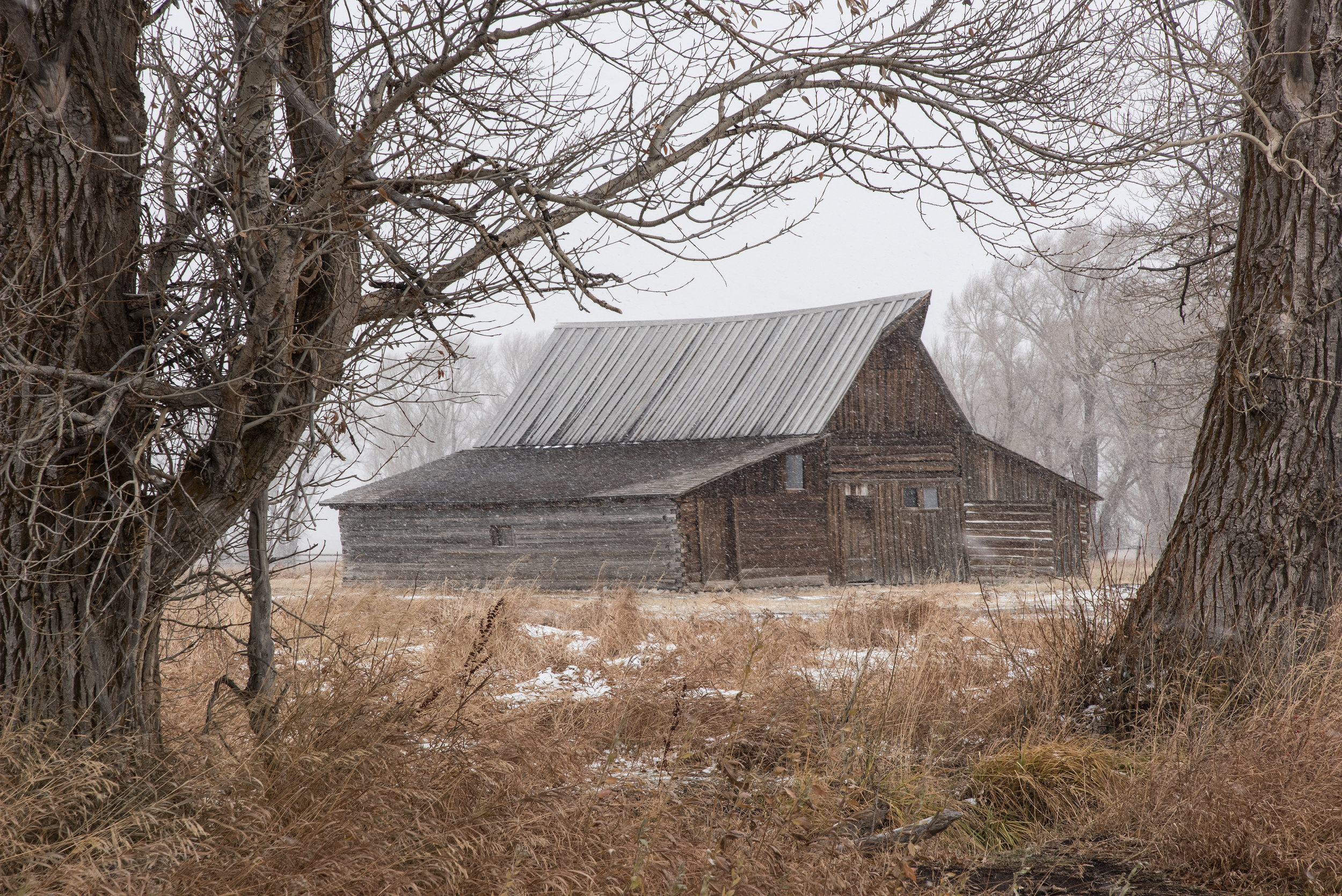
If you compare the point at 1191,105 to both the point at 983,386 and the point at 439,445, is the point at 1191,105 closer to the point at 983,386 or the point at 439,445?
the point at 983,386

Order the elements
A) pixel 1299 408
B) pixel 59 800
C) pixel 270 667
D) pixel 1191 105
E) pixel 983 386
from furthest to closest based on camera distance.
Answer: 1. pixel 983 386
2. pixel 1191 105
3. pixel 1299 408
4. pixel 270 667
5. pixel 59 800

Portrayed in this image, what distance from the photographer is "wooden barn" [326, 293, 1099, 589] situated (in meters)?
22.0

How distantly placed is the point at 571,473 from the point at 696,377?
466 cm

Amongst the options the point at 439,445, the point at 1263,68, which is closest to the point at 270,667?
the point at 1263,68

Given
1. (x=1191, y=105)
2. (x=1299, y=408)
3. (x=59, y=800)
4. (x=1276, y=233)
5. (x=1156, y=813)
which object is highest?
(x=1191, y=105)

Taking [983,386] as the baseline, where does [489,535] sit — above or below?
below

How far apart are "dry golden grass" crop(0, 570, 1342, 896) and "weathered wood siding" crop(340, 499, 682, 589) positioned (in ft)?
47.3

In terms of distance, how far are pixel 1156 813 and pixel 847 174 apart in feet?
11.2

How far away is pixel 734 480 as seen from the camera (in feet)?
72.7

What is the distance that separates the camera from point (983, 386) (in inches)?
2285

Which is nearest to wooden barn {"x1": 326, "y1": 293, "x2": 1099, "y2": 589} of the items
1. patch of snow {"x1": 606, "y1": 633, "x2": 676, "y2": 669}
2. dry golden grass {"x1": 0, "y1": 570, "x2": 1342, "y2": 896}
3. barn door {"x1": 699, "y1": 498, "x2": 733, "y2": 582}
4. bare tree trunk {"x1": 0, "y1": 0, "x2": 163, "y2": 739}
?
barn door {"x1": 699, "y1": 498, "x2": 733, "y2": 582}

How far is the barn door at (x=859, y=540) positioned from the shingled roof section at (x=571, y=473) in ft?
7.47

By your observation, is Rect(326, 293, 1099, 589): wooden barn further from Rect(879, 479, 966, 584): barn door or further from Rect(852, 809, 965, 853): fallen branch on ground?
Rect(852, 809, 965, 853): fallen branch on ground

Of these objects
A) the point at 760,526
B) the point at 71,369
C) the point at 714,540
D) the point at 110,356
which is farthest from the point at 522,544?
the point at 71,369
